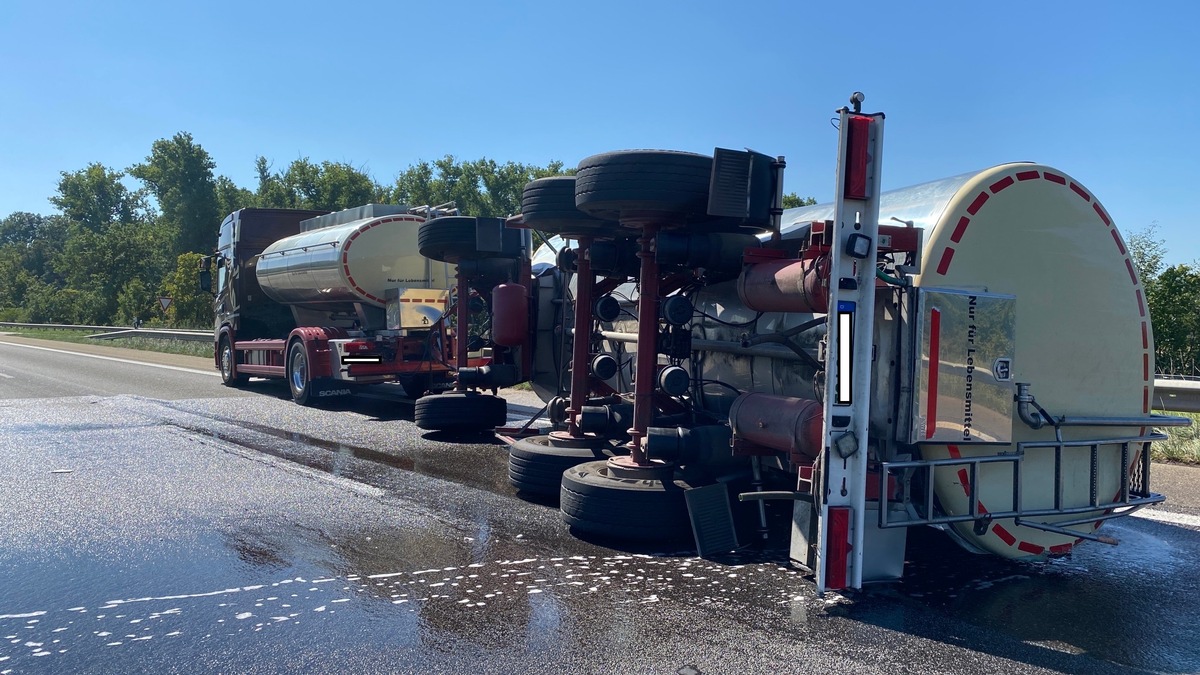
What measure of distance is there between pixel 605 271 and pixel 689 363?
0.92 meters

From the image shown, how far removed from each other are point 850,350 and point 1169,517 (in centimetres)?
356

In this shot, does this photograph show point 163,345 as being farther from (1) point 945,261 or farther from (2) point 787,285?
(1) point 945,261

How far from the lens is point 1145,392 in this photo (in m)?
5.23

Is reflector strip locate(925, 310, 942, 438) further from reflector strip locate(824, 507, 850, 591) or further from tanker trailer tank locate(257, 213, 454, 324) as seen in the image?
tanker trailer tank locate(257, 213, 454, 324)

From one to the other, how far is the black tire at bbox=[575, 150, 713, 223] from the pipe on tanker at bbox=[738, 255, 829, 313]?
61cm

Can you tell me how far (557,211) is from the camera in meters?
6.54

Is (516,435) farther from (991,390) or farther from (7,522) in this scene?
(991,390)

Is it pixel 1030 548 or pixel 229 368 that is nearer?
pixel 1030 548

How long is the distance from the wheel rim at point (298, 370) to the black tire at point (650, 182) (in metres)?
9.07

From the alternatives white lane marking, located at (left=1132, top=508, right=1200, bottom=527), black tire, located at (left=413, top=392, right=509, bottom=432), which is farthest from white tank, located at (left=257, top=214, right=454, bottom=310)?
white lane marking, located at (left=1132, top=508, right=1200, bottom=527)

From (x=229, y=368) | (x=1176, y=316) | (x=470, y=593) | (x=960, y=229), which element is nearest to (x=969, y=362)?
(x=960, y=229)

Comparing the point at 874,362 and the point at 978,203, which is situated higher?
the point at 978,203

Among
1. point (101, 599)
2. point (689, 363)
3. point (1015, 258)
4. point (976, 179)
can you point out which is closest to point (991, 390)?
point (1015, 258)

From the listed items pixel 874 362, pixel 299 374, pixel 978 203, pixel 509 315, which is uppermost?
pixel 978 203
